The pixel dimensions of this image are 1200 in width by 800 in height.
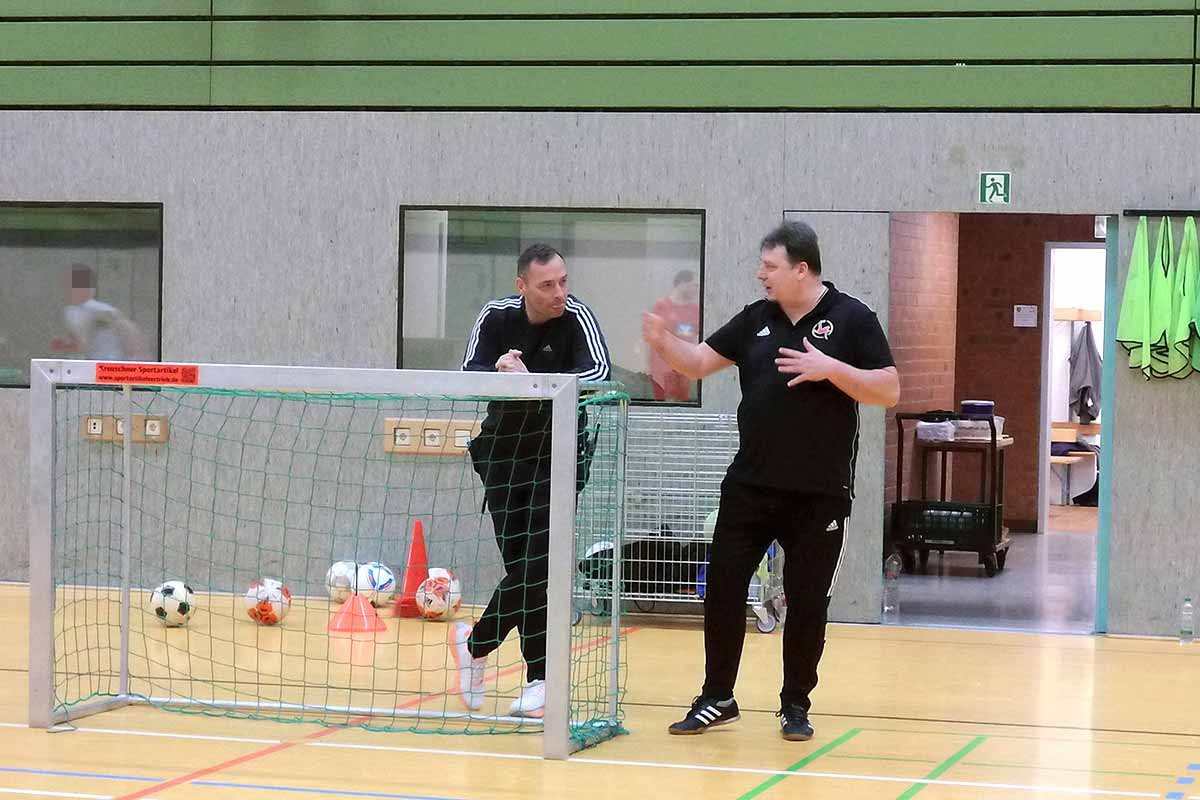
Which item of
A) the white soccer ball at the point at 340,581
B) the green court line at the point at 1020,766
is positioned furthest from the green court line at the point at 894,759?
the white soccer ball at the point at 340,581

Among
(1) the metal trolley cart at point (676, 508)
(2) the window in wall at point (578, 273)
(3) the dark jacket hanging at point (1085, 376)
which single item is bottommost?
(1) the metal trolley cart at point (676, 508)

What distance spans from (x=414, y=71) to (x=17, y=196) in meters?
2.66

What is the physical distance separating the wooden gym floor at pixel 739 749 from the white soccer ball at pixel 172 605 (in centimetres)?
88

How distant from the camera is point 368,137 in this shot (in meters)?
9.90

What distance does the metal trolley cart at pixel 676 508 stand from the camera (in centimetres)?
913

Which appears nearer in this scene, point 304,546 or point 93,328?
point 304,546

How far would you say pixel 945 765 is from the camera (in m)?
5.89

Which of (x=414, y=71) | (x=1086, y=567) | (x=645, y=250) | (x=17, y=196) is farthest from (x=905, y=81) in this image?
(x=17, y=196)

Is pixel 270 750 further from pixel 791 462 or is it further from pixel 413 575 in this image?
pixel 413 575

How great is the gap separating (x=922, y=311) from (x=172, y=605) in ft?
20.5

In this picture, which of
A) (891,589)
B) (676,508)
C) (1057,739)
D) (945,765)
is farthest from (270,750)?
(891,589)

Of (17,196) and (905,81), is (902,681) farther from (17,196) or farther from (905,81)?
(17,196)

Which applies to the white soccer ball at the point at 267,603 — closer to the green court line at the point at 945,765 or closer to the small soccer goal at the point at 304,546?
the small soccer goal at the point at 304,546

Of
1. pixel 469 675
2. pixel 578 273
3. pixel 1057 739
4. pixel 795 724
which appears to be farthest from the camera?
pixel 578 273
